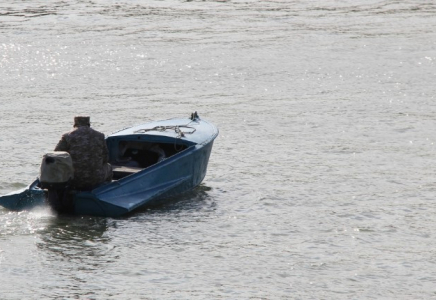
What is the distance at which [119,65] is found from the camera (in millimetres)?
33531

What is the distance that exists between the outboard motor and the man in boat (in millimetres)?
298

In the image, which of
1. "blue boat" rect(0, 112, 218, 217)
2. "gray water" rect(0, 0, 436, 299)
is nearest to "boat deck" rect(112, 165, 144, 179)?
"blue boat" rect(0, 112, 218, 217)

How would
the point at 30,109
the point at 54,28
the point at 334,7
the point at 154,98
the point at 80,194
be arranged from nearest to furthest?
the point at 80,194 < the point at 30,109 < the point at 154,98 < the point at 54,28 < the point at 334,7

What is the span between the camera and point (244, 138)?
23.7 meters

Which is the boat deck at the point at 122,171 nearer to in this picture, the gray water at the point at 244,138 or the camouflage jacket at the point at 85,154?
the gray water at the point at 244,138

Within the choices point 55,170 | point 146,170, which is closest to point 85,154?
point 55,170

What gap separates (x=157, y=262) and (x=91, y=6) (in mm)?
33009

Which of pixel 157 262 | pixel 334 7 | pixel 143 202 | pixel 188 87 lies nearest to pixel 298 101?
pixel 188 87

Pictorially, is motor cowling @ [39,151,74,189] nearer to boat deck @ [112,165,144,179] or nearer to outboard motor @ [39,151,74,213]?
outboard motor @ [39,151,74,213]

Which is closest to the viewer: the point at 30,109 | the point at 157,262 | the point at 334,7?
the point at 157,262

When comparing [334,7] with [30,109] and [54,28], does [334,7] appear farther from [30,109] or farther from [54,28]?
[30,109]

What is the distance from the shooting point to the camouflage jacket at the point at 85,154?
16.2 metres

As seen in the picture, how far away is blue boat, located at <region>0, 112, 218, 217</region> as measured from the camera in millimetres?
16281

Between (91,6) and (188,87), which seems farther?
(91,6)
